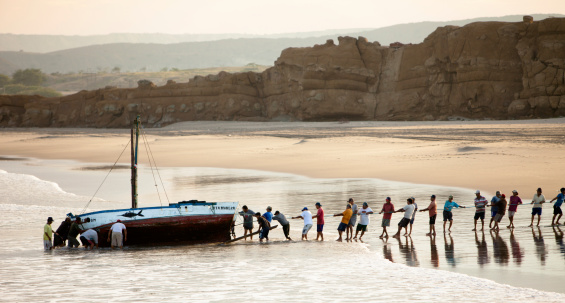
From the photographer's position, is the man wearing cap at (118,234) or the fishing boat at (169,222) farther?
the fishing boat at (169,222)

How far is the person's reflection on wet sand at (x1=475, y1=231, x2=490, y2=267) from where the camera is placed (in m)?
14.9

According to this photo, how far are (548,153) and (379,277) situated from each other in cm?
2376

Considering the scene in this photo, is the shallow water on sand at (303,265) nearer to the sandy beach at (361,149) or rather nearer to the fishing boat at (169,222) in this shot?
the fishing boat at (169,222)

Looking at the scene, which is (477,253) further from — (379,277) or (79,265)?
(79,265)

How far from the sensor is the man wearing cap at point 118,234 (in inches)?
747

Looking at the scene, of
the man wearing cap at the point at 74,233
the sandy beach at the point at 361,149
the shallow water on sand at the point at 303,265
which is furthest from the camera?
the sandy beach at the point at 361,149

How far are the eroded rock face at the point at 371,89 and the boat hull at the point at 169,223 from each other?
4459cm

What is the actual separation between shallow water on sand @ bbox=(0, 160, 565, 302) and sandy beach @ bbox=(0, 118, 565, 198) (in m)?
5.14

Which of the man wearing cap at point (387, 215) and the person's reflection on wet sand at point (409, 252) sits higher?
the man wearing cap at point (387, 215)

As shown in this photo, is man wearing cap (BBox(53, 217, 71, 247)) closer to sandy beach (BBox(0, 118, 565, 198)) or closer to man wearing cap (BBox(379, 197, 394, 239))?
man wearing cap (BBox(379, 197, 394, 239))

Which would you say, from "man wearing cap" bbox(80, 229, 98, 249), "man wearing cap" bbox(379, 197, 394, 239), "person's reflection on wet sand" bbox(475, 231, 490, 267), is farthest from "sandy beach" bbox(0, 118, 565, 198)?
"man wearing cap" bbox(80, 229, 98, 249)

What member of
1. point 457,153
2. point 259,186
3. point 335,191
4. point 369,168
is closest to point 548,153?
point 457,153

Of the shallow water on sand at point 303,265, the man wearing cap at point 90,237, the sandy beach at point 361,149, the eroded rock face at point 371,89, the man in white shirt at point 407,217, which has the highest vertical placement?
the eroded rock face at point 371,89

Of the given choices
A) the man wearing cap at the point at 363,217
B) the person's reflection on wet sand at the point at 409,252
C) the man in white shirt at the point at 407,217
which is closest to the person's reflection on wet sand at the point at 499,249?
the person's reflection on wet sand at the point at 409,252
